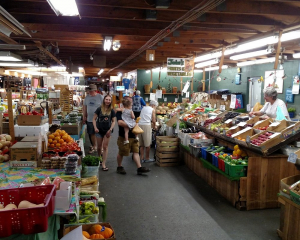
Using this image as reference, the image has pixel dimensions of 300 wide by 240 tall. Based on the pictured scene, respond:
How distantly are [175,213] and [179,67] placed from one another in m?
6.05

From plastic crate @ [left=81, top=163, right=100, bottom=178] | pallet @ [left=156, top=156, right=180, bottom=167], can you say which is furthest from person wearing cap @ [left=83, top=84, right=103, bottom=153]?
plastic crate @ [left=81, top=163, right=100, bottom=178]

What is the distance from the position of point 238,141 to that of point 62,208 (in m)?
3.82

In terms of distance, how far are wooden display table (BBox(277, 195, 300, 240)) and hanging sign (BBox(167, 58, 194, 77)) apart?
21.4 feet

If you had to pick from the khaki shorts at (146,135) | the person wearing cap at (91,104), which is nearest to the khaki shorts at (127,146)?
the khaki shorts at (146,135)

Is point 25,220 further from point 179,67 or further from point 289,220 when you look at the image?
point 179,67

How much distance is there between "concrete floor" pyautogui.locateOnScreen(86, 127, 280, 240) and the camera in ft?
14.1

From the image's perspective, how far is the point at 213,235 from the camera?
4.23 m

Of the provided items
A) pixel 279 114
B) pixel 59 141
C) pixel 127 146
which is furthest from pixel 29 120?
pixel 279 114

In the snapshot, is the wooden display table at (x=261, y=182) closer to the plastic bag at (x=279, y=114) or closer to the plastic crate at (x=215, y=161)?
the plastic crate at (x=215, y=161)

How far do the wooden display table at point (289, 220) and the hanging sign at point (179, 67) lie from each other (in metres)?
6.53

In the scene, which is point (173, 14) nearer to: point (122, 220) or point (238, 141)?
point (238, 141)

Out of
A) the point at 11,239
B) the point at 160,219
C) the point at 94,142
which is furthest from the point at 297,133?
the point at 94,142

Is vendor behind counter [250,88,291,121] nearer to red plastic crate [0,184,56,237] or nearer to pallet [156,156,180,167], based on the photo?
pallet [156,156,180,167]

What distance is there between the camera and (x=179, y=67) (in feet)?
32.9
